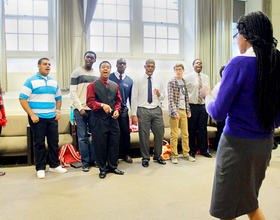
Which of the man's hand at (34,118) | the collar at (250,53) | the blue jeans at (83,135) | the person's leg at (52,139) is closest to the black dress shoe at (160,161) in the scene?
the blue jeans at (83,135)

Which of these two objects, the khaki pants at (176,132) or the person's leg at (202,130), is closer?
the khaki pants at (176,132)

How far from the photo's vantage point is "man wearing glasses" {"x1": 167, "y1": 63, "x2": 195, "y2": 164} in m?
3.78

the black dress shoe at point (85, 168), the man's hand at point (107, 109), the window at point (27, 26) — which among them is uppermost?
the window at point (27, 26)

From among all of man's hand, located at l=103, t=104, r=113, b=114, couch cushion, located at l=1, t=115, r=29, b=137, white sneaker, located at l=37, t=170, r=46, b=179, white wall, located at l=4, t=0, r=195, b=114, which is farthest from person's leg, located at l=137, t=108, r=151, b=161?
couch cushion, located at l=1, t=115, r=29, b=137

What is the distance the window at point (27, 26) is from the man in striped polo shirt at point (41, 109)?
2118 millimetres

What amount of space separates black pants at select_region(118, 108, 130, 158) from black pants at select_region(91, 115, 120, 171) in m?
0.52

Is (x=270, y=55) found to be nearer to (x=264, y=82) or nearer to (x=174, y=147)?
(x=264, y=82)

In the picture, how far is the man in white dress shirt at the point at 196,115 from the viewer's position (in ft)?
13.4

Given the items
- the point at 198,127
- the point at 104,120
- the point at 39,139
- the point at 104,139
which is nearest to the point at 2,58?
the point at 39,139

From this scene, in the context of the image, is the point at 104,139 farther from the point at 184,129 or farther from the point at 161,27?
the point at 161,27

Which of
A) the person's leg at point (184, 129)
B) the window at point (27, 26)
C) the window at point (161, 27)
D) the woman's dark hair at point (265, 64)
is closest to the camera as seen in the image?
the woman's dark hair at point (265, 64)

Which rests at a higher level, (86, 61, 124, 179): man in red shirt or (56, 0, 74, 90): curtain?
(56, 0, 74, 90): curtain

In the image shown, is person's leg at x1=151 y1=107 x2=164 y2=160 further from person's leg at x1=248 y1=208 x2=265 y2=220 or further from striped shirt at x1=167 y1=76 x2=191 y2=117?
person's leg at x1=248 y1=208 x2=265 y2=220

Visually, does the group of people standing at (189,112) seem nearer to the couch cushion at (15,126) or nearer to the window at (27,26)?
the couch cushion at (15,126)
